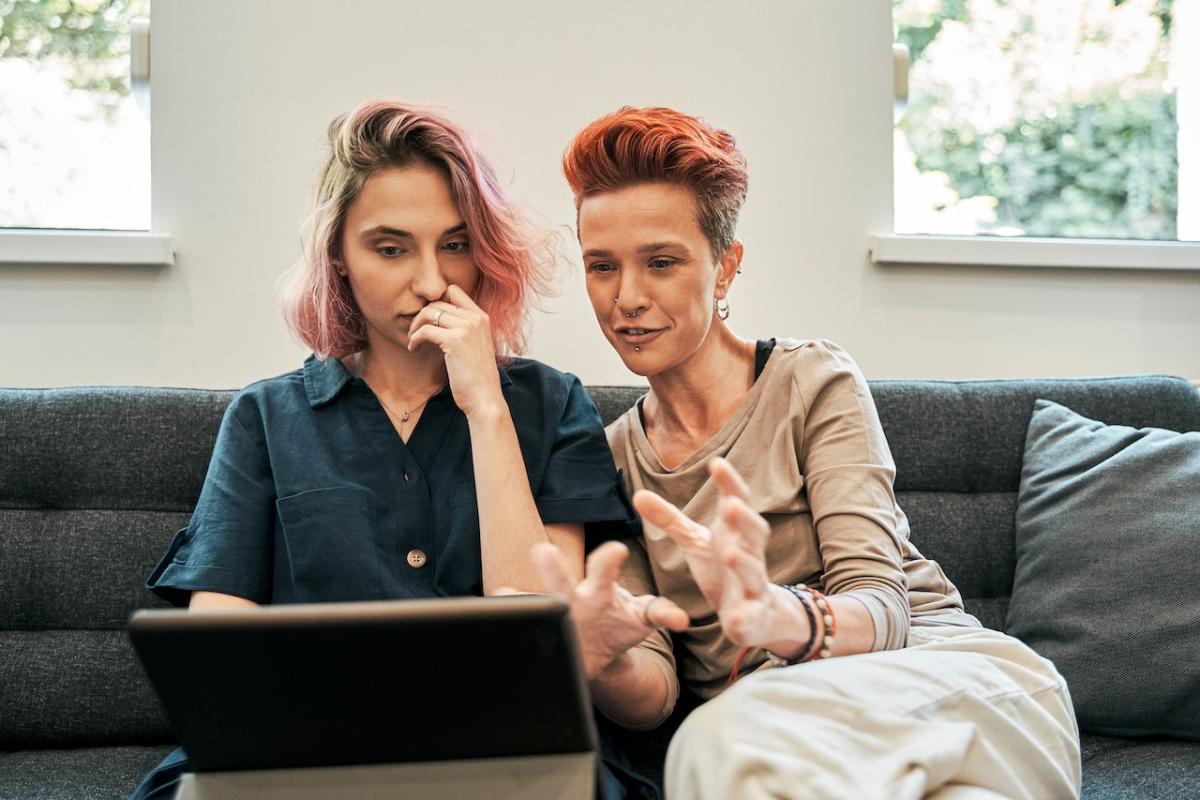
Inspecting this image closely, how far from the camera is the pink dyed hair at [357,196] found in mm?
1496

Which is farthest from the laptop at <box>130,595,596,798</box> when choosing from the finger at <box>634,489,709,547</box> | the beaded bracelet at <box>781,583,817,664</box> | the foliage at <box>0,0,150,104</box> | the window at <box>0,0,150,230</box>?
the foliage at <box>0,0,150,104</box>

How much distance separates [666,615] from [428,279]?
0.66 meters

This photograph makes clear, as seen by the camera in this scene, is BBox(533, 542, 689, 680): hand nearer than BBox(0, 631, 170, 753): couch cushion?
Yes

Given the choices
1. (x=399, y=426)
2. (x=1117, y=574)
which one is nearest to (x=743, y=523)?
(x=399, y=426)

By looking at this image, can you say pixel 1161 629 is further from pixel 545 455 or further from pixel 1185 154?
pixel 1185 154

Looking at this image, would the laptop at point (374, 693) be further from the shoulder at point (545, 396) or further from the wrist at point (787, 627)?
the shoulder at point (545, 396)

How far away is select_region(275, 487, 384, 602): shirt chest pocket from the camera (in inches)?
55.1

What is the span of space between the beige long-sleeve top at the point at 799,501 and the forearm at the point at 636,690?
11 millimetres

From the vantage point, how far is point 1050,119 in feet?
8.24

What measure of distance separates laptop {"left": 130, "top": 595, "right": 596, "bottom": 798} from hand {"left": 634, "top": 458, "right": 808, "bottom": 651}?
0.18 meters

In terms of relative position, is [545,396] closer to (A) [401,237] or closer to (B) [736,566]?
A: (A) [401,237]

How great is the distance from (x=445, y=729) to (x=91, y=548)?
3.29 feet

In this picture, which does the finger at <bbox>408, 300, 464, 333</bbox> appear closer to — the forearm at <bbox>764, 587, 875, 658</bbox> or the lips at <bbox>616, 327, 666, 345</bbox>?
the lips at <bbox>616, 327, 666, 345</bbox>

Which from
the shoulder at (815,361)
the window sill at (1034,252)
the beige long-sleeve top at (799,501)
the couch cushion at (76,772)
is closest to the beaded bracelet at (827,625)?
the beige long-sleeve top at (799,501)
